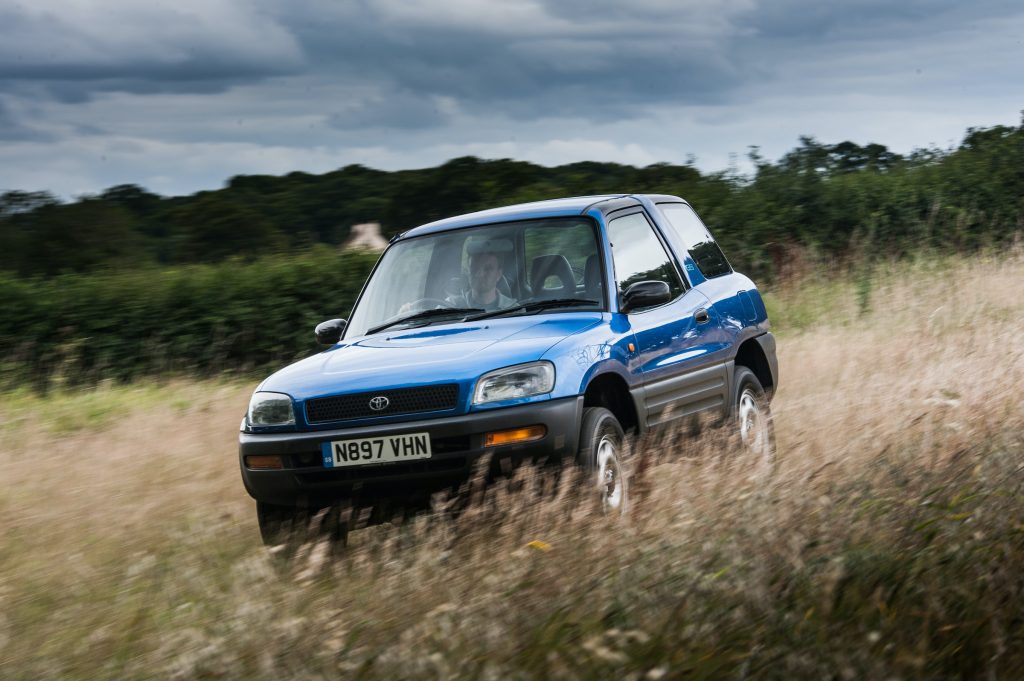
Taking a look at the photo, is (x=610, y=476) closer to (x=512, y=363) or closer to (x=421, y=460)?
(x=512, y=363)

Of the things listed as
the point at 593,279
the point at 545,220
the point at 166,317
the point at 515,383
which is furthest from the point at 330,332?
the point at 166,317

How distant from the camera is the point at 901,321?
47.1ft

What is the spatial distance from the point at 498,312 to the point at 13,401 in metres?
7.25

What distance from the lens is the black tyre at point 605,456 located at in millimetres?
5895

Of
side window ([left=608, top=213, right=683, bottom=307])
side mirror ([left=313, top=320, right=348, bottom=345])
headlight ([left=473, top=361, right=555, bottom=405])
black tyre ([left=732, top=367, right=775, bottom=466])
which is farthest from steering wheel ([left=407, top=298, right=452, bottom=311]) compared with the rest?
black tyre ([left=732, top=367, right=775, bottom=466])

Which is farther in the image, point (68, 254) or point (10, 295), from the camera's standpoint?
point (68, 254)

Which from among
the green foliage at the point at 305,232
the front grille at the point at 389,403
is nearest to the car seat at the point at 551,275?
the front grille at the point at 389,403

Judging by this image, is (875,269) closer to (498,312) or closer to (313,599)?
(498,312)

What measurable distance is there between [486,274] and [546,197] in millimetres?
12060

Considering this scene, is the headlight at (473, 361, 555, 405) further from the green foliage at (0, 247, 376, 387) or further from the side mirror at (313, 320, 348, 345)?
the green foliage at (0, 247, 376, 387)

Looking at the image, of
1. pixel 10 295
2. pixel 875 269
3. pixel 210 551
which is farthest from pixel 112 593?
pixel 875 269

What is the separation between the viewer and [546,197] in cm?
1911

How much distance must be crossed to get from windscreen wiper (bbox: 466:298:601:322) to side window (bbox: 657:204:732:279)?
1.56m

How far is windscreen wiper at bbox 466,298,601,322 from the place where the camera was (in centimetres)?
687
